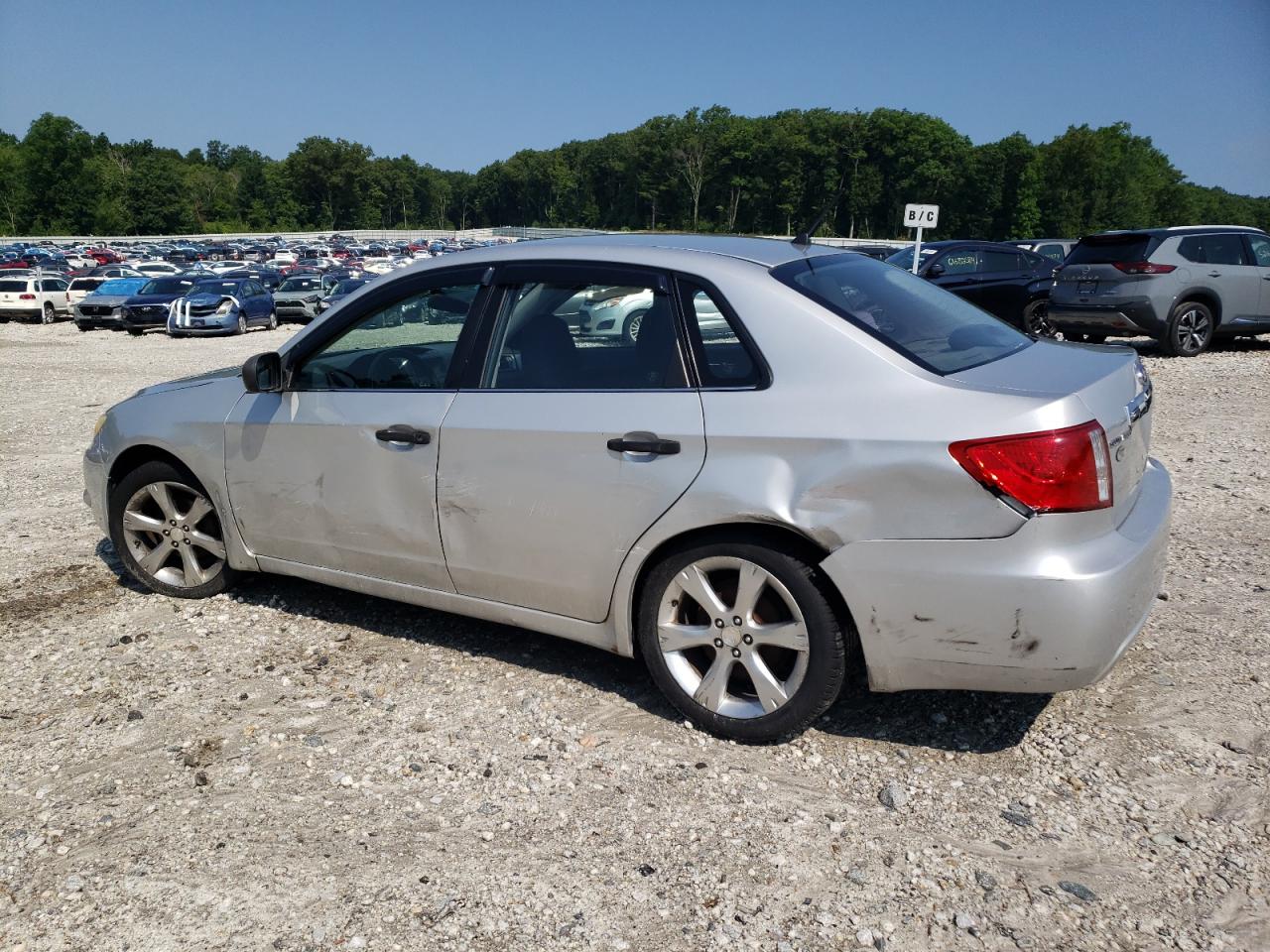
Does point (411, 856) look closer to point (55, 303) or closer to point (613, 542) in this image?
point (613, 542)

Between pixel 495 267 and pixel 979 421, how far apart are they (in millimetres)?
1972

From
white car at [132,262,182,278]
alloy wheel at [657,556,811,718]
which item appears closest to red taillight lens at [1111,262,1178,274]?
alloy wheel at [657,556,811,718]

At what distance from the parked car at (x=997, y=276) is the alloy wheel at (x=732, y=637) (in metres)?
13.8

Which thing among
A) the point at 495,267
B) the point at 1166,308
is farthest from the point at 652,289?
the point at 1166,308

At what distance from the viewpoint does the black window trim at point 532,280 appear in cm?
354

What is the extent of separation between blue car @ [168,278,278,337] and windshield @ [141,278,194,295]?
685 millimetres

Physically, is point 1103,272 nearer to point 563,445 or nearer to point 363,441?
point 563,445

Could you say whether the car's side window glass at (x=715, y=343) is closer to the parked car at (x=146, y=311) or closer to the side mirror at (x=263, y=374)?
the side mirror at (x=263, y=374)

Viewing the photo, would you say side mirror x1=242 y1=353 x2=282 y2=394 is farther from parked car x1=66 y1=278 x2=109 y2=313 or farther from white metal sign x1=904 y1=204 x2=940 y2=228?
parked car x1=66 y1=278 x2=109 y2=313

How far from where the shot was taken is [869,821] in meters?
3.03

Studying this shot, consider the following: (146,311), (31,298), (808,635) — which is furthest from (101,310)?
(808,635)

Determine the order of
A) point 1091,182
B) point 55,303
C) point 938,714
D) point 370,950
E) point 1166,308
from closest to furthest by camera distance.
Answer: point 370,950
point 938,714
point 1166,308
point 55,303
point 1091,182

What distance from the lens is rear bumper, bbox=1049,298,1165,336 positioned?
13.4 meters

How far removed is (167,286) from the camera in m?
29.2
